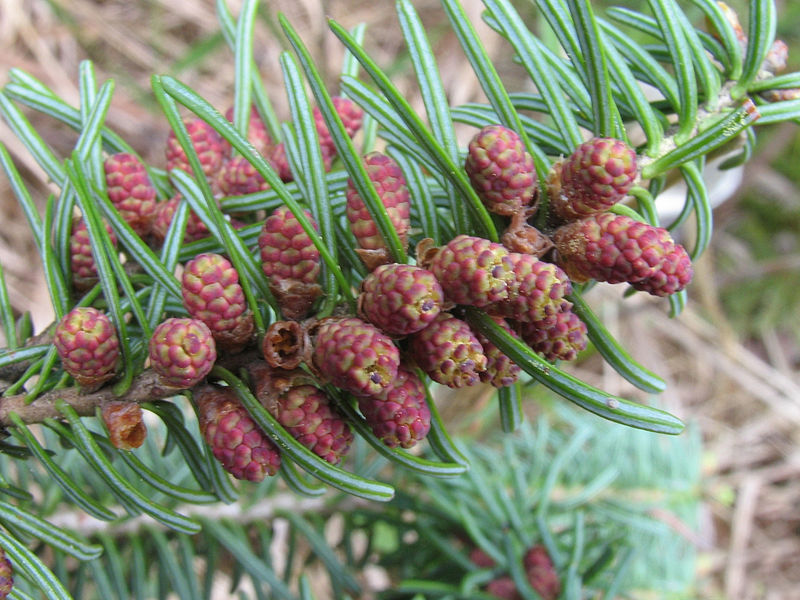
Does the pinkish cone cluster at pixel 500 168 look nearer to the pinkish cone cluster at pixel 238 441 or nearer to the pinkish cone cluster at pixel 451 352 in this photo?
the pinkish cone cluster at pixel 451 352

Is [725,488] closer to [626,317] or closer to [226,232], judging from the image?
[626,317]

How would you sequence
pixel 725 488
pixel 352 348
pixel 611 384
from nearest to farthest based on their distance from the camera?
1. pixel 352 348
2. pixel 725 488
3. pixel 611 384

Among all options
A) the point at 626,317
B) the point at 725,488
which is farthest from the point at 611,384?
the point at 725,488

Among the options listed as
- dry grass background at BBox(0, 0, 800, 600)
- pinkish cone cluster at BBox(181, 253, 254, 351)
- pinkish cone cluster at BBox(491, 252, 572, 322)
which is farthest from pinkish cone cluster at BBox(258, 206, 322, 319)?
dry grass background at BBox(0, 0, 800, 600)

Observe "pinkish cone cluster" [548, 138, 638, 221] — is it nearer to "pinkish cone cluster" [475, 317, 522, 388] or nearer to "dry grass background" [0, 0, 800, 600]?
"pinkish cone cluster" [475, 317, 522, 388]

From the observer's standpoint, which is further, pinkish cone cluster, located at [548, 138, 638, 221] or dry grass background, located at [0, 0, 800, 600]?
dry grass background, located at [0, 0, 800, 600]
